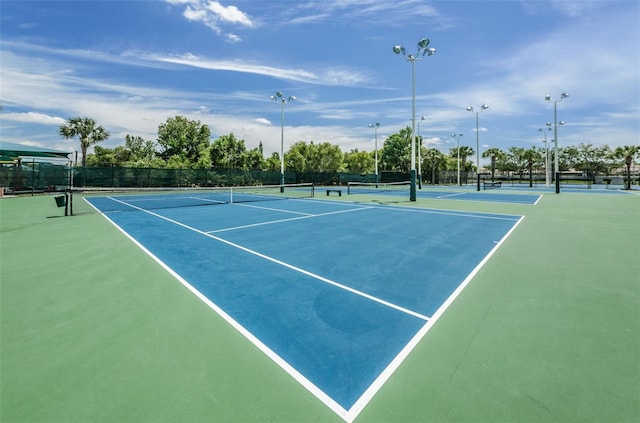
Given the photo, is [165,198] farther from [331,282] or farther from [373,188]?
[373,188]

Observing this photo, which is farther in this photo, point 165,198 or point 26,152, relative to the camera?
point 165,198

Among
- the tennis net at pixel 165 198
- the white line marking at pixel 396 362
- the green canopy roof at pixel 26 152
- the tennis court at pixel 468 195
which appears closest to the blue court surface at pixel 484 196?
the tennis court at pixel 468 195

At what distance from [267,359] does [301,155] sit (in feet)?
212

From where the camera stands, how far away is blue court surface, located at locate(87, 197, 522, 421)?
308 cm

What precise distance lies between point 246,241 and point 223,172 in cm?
3308

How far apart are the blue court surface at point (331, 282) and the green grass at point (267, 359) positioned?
0.23 meters

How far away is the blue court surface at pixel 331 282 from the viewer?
10.1ft

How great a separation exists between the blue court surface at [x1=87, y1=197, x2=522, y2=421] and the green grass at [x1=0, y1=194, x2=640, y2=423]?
0.23 m

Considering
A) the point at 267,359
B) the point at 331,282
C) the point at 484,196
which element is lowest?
the point at 267,359

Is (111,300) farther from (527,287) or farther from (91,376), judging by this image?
(527,287)

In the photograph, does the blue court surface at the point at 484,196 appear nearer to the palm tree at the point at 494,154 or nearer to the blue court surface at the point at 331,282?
the blue court surface at the point at 331,282

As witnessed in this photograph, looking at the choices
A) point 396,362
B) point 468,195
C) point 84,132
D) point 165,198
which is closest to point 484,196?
point 468,195

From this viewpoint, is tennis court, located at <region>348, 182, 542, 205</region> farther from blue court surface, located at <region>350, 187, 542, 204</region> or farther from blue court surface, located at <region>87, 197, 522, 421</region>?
blue court surface, located at <region>87, 197, 522, 421</region>

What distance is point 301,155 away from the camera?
6631 centimetres
